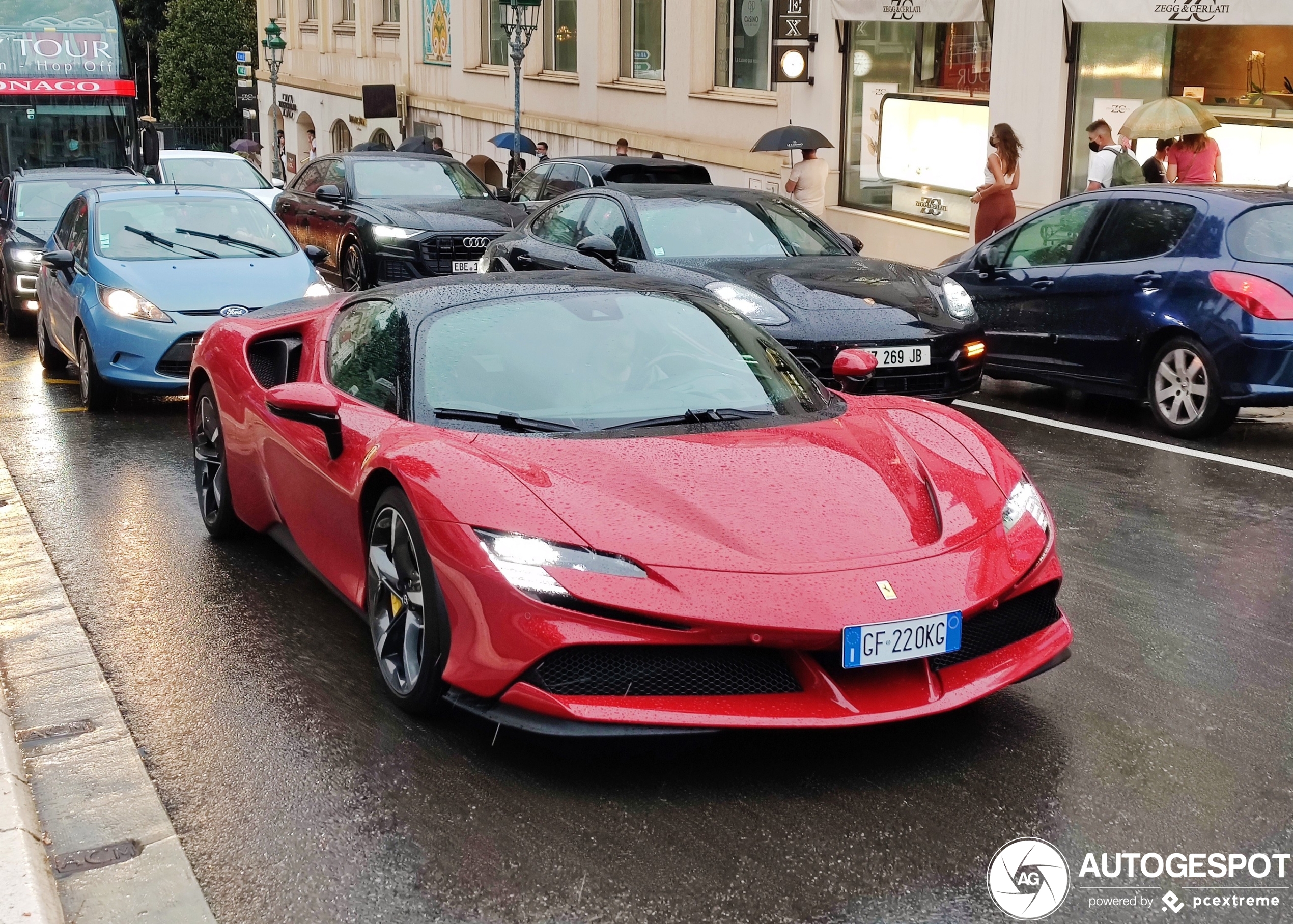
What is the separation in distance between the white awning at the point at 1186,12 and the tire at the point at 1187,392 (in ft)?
23.4

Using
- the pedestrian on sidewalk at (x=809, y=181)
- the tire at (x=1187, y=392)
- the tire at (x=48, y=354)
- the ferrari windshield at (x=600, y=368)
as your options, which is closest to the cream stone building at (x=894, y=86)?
the pedestrian on sidewalk at (x=809, y=181)

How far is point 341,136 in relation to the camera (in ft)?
159

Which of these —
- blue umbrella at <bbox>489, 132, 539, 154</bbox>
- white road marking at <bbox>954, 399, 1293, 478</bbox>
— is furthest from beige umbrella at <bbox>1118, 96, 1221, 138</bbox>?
blue umbrella at <bbox>489, 132, 539, 154</bbox>

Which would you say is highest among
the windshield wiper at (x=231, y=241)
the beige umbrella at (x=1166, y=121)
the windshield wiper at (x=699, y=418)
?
the beige umbrella at (x=1166, y=121)

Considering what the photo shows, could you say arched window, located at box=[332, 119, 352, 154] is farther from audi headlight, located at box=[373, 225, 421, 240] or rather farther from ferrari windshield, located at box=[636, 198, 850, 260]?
ferrari windshield, located at box=[636, 198, 850, 260]

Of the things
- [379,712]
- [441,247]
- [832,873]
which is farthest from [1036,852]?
[441,247]

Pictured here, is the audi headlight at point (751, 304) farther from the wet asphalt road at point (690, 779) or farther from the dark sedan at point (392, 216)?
the dark sedan at point (392, 216)

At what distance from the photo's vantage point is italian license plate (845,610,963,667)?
420 centimetres

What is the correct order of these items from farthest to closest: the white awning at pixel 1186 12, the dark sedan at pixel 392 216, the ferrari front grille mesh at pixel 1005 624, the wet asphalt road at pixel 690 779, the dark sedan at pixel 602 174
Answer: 1. the dark sedan at pixel 602 174
2. the dark sedan at pixel 392 216
3. the white awning at pixel 1186 12
4. the ferrari front grille mesh at pixel 1005 624
5. the wet asphalt road at pixel 690 779

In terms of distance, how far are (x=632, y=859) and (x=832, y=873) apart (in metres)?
0.49

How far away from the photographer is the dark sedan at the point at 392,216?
638 inches

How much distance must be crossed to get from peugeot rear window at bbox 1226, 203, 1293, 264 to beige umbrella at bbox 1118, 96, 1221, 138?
17.9 feet

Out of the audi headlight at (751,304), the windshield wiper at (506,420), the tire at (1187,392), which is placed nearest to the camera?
the windshield wiper at (506,420)

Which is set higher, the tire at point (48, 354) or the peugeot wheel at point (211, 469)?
the peugeot wheel at point (211, 469)
